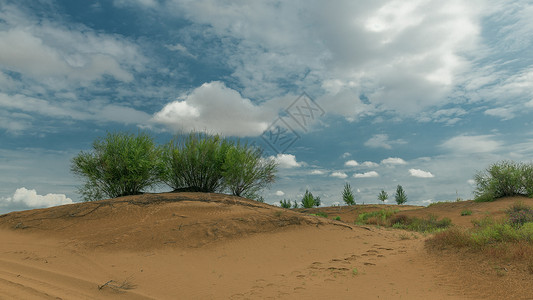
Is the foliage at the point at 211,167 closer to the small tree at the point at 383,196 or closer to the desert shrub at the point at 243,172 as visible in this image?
the desert shrub at the point at 243,172

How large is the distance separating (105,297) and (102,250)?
141 inches

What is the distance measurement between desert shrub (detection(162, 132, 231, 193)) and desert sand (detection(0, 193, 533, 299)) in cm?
402

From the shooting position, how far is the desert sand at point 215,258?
231 inches

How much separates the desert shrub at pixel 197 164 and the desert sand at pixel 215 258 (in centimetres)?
402

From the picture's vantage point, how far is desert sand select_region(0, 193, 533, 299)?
5.86 meters

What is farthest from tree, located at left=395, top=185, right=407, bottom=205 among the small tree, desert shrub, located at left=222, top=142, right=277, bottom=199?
desert shrub, located at left=222, top=142, right=277, bottom=199

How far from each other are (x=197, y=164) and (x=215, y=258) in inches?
359

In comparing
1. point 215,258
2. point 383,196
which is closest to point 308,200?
point 383,196

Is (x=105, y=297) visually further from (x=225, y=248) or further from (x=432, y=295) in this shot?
(x=432, y=295)

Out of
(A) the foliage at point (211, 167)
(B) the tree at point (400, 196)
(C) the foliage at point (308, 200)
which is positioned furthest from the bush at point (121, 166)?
(B) the tree at point (400, 196)

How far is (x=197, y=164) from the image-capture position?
1670 centimetres

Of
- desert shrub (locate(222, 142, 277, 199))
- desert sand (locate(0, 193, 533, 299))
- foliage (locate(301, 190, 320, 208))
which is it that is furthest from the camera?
foliage (locate(301, 190, 320, 208))

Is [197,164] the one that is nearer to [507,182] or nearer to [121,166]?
[121,166]

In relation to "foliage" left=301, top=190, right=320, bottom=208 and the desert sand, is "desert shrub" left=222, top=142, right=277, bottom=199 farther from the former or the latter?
"foliage" left=301, top=190, right=320, bottom=208
